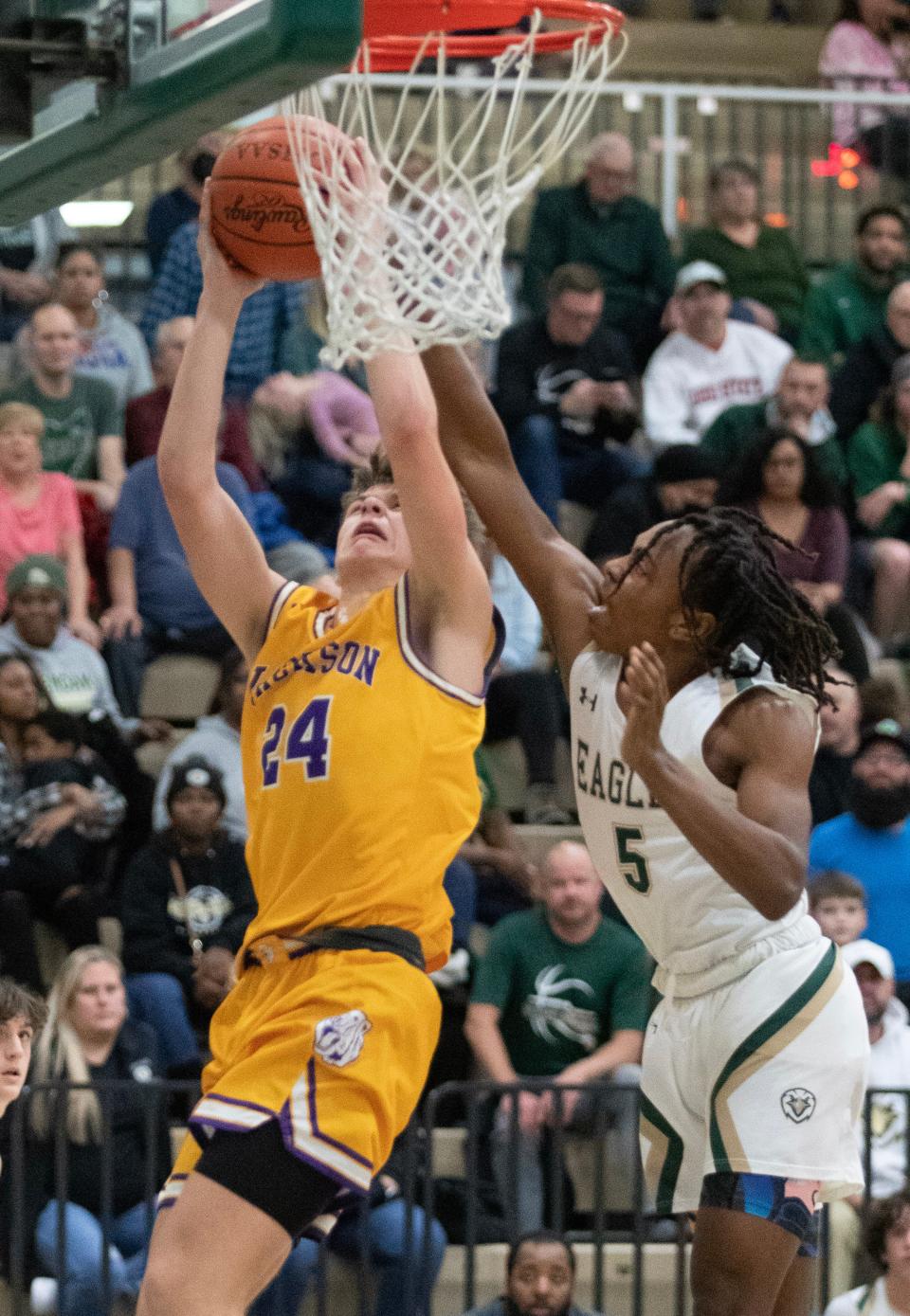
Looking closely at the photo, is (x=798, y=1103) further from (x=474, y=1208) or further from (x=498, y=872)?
(x=498, y=872)

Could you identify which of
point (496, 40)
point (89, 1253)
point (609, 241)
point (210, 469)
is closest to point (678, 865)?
point (210, 469)

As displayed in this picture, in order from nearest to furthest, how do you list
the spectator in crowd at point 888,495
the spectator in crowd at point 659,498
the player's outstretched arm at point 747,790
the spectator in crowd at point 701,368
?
the player's outstretched arm at point 747,790 < the spectator in crowd at point 659,498 < the spectator in crowd at point 888,495 < the spectator in crowd at point 701,368

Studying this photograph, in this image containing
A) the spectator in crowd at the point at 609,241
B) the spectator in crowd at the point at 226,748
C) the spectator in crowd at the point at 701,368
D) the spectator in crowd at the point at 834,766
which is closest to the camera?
the spectator in crowd at the point at 226,748

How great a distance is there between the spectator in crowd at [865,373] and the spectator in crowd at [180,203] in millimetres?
3536

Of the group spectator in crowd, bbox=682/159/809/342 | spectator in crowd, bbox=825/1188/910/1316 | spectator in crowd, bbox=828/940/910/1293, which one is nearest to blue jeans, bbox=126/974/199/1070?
spectator in crowd, bbox=828/940/910/1293

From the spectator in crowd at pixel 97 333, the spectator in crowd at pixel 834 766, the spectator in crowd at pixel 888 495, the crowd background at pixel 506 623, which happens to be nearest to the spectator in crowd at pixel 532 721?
the crowd background at pixel 506 623

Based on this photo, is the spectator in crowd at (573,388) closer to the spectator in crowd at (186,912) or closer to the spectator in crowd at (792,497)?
the spectator in crowd at (792,497)

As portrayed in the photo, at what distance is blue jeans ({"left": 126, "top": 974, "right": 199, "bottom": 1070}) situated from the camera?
334 inches

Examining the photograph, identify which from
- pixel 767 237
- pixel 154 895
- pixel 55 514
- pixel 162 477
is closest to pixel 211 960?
pixel 154 895

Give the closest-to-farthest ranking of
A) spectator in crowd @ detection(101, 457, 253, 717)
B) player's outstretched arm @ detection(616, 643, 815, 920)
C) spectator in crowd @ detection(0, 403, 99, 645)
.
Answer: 1. player's outstretched arm @ detection(616, 643, 815, 920)
2. spectator in crowd @ detection(0, 403, 99, 645)
3. spectator in crowd @ detection(101, 457, 253, 717)

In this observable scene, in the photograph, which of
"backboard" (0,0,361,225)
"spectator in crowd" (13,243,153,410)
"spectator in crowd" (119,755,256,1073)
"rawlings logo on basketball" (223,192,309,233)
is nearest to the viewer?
"backboard" (0,0,361,225)

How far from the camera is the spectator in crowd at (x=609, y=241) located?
12.6m

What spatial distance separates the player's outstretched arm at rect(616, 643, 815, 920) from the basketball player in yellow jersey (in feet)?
1.29

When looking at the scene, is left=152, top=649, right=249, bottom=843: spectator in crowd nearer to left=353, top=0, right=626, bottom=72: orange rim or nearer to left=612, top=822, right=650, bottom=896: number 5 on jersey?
left=353, top=0, right=626, bottom=72: orange rim
